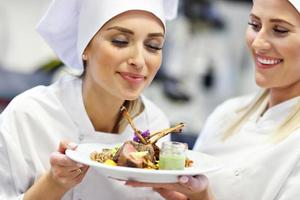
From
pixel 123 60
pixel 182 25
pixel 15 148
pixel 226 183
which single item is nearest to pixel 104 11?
pixel 123 60

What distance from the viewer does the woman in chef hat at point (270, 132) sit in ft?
5.79

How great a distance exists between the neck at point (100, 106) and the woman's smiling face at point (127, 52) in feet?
0.35

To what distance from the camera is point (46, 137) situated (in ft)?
5.85

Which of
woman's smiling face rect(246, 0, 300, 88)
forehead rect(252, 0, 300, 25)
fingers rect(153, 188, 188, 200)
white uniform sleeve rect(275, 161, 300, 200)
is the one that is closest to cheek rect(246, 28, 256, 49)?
woman's smiling face rect(246, 0, 300, 88)

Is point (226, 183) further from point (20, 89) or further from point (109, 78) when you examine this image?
point (20, 89)

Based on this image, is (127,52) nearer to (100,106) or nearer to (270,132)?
(100,106)

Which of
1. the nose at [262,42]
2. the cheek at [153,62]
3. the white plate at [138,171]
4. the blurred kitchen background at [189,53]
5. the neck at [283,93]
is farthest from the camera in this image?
the blurred kitchen background at [189,53]

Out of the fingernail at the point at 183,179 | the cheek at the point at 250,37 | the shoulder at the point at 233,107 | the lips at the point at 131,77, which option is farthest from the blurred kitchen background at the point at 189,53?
A: the fingernail at the point at 183,179

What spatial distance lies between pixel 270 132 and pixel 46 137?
29.8 inches

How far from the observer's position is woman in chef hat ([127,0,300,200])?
177 cm

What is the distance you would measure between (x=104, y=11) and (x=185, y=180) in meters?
0.59

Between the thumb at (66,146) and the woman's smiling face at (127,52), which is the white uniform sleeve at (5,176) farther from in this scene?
the woman's smiling face at (127,52)

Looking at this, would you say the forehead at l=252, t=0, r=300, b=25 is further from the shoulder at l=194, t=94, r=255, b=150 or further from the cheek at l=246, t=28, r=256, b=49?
the shoulder at l=194, t=94, r=255, b=150

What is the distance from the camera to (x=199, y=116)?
4.43 meters
